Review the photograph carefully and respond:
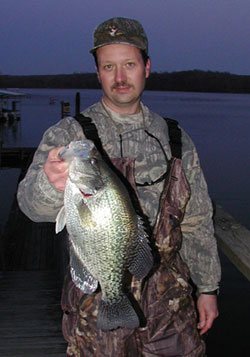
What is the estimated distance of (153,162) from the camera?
106 inches

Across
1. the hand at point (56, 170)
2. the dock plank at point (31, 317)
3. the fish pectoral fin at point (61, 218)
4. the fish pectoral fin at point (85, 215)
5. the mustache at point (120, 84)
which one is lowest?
the dock plank at point (31, 317)

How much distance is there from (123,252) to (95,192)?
0.35m

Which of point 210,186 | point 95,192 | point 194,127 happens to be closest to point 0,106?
point 194,127

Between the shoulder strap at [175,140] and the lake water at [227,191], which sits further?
the lake water at [227,191]

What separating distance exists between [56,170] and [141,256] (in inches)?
25.3

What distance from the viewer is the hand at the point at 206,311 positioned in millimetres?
2770

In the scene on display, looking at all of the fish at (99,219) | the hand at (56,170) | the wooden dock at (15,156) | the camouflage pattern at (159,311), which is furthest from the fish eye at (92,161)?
the wooden dock at (15,156)

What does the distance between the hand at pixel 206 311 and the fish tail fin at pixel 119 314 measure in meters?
0.84

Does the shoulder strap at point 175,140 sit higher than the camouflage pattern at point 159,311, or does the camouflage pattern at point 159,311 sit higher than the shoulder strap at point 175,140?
the shoulder strap at point 175,140

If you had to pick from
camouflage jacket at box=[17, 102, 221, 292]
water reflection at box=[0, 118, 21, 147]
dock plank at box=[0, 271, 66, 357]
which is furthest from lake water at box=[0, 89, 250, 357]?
camouflage jacket at box=[17, 102, 221, 292]

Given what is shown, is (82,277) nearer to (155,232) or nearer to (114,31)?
(155,232)

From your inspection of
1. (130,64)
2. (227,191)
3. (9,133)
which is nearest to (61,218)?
(130,64)

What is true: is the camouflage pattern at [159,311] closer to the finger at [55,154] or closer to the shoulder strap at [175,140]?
the shoulder strap at [175,140]

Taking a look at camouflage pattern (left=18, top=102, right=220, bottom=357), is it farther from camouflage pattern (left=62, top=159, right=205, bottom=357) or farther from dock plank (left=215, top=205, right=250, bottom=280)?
dock plank (left=215, top=205, right=250, bottom=280)
